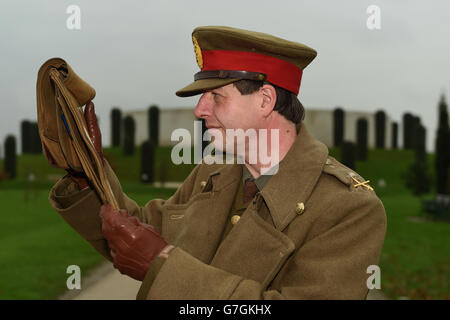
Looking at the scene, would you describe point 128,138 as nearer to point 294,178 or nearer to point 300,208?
point 294,178

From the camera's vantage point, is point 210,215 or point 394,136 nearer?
point 210,215

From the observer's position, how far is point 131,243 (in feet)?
6.41

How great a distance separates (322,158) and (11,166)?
1560 inches

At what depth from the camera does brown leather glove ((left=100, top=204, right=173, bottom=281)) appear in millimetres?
1958

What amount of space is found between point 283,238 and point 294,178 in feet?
1.07

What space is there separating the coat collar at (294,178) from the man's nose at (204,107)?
18.3 inches

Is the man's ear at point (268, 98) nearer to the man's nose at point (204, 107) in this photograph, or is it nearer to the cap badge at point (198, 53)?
the man's nose at point (204, 107)

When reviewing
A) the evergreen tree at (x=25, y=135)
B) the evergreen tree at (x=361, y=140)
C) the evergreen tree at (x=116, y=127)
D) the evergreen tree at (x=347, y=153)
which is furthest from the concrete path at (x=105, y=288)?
the evergreen tree at (x=25, y=135)

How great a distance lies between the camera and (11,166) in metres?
37.4

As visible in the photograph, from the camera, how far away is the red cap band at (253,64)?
2.14 meters

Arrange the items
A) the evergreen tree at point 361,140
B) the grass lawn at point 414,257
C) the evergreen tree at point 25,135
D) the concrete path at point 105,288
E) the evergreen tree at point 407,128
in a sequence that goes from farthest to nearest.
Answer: the evergreen tree at point 407,128 < the evergreen tree at point 25,135 < the evergreen tree at point 361,140 < the grass lawn at point 414,257 < the concrete path at point 105,288

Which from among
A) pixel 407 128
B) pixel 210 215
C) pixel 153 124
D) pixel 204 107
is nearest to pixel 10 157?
pixel 153 124
